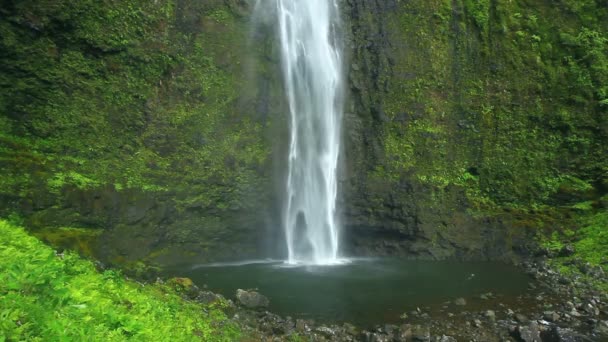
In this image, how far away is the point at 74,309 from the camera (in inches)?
155

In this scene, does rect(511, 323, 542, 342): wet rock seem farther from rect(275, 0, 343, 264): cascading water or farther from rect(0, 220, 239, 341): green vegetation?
rect(275, 0, 343, 264): cascading water

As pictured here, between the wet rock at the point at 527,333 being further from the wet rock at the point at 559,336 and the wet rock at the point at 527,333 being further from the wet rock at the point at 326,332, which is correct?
the wet rock at the point at 326,332

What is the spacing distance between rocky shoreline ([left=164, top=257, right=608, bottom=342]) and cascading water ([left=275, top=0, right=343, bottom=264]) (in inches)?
237

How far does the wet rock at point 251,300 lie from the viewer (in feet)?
31.3

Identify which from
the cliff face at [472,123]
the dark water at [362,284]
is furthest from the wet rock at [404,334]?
the cliff face at [472,123]

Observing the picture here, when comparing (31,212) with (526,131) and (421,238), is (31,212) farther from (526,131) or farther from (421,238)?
(526,131)

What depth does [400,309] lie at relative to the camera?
1001cm

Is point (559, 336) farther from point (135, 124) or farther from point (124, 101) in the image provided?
point (124, 101)

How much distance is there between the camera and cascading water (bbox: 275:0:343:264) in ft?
52.9

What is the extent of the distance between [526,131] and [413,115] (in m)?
4.11

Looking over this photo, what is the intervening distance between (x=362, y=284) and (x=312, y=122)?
6.81 metres

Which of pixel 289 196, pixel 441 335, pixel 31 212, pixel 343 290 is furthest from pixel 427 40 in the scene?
pixel 31 212

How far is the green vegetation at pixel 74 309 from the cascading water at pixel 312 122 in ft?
28.6

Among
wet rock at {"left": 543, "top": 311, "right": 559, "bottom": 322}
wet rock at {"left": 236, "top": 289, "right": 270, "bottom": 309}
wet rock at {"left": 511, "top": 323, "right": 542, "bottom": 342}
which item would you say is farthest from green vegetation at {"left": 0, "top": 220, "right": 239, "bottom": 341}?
wet rock at {"left": 543, "top": 311, "right": 559, "bottom": 322}
